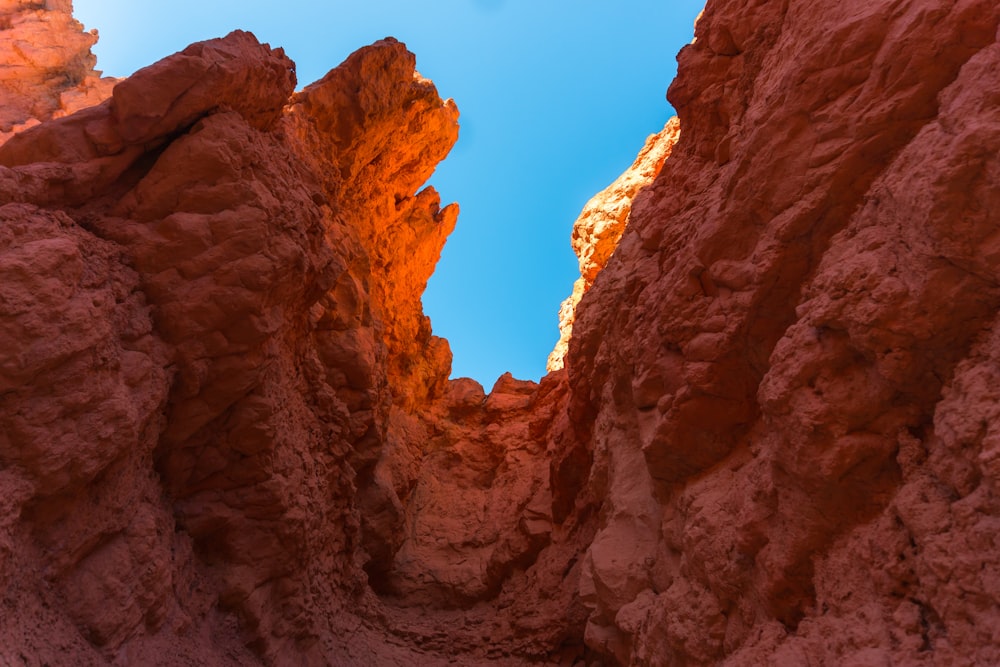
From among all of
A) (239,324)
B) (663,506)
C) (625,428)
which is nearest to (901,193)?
(663,506)

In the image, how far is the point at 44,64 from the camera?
16281 mm

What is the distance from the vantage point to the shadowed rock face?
12.9 ft

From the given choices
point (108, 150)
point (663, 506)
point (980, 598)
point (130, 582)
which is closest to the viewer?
point (980, 598)

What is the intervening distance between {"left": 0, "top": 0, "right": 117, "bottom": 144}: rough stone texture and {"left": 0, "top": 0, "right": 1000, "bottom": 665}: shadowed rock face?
9.03 meters

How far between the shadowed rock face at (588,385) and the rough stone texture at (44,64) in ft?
29.6

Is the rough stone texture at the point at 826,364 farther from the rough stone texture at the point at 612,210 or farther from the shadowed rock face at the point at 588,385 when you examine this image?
the rough stone texture at the point at 612,210

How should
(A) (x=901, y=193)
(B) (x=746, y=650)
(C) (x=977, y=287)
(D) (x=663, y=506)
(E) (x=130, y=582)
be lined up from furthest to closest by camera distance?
(D) (x=663, y=506)
(E) (x=130, y=582)
(B) (x=746, y=650)
(A) (x=901, y=193)
(C) (x=977, y=287)

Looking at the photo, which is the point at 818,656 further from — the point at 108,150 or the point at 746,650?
the point at 108,150

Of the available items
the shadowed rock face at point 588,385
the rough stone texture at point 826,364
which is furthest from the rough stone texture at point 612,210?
the rough stone texture at point 826,364

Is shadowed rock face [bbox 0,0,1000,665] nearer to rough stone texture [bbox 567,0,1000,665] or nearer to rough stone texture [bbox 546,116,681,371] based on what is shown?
rough stone texture [bbox 567,0,1000,665]

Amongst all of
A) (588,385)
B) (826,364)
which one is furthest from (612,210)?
(826,364)

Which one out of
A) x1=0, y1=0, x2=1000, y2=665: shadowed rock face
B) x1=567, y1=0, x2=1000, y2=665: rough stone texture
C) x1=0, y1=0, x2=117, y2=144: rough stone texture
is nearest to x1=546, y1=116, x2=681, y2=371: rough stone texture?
x1=0, y1=0, x2=1000, y2=665: shadowed rock face

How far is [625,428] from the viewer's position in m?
8.26

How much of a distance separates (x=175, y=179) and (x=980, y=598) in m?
6.97
